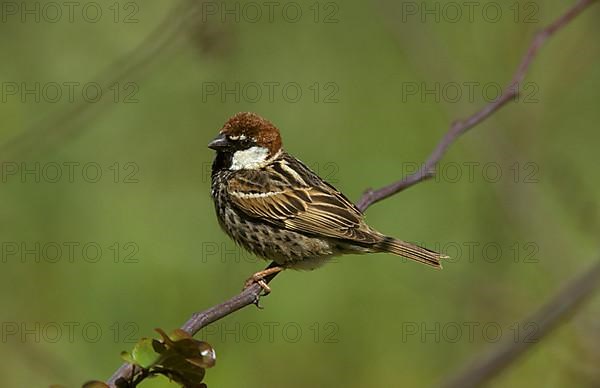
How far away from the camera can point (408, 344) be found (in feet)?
20.4

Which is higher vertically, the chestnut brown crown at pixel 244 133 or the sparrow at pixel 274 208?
the chestnut brown crown at pixel 244 133

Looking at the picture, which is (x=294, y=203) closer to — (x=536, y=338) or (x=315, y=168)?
(x=315, y=168)

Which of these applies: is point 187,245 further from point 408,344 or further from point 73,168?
point 408,344

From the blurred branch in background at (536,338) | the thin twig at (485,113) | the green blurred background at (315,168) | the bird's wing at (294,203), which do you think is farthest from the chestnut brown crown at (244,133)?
the blurred branch in background at (536,338)

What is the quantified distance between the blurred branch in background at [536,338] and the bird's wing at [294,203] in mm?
1939

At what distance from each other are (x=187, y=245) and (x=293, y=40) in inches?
87.5

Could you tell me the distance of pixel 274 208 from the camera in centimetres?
502

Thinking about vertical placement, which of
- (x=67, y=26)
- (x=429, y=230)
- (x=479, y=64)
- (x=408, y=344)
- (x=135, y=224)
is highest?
(x=67, y=26)

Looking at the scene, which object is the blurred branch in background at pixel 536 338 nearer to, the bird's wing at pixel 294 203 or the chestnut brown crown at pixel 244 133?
the bird's wing at pixel 294 203

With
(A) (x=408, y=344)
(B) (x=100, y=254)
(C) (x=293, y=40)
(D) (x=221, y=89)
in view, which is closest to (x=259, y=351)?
(A) (x=408, y=344)

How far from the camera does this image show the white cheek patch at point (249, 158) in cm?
502

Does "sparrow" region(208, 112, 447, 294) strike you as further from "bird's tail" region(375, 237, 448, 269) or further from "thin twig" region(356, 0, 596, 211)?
"thin twig" region(356, 0, 596, 211)

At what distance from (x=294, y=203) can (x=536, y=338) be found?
8.04 ft

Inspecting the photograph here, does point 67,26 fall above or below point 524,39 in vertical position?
above
